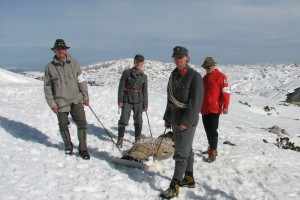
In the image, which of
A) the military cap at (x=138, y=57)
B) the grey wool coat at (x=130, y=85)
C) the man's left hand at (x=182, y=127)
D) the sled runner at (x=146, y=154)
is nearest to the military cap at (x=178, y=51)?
the man's left hand at (x=182, y=127)

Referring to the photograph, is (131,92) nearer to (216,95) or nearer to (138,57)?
(138,57)

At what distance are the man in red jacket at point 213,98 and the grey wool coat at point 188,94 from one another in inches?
90.4

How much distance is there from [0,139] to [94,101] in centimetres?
764

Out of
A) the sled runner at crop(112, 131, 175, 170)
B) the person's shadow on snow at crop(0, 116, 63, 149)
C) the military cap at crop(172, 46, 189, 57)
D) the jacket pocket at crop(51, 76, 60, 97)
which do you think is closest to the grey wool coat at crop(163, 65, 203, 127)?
the military cap at crop(172, 46, 189, 57)

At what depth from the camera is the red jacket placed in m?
9.55

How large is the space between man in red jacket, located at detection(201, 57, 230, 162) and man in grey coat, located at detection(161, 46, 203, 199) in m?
2.25

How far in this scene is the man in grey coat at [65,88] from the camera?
364 inches

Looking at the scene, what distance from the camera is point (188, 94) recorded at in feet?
23.8

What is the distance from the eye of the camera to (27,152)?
9906mm

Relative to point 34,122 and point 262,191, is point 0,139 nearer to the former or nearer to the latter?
point 34,122

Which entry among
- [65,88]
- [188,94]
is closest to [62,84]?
[65,88]

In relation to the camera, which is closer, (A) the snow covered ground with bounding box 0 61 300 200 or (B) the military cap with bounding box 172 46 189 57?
(B) the military cap with bounding box 172 46 189 57

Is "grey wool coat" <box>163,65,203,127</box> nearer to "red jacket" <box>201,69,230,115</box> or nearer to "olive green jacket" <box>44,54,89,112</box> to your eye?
"red jacket" <box>201,69,230,115</box>

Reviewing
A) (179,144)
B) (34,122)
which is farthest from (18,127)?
(179,144)
